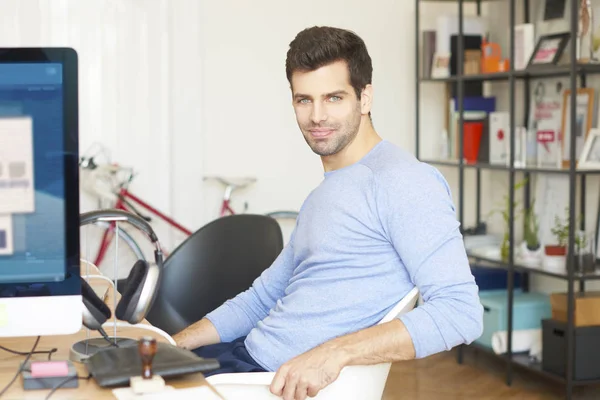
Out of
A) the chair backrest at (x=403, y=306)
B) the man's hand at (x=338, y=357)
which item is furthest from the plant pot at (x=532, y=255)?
the man's hand at (x=338, y=357)

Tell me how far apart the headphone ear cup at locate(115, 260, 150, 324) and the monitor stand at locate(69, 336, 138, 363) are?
0.06m

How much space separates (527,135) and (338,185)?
2.42 meters

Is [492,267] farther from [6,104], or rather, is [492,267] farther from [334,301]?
[6,104]

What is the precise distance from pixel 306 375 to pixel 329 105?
2.22 feet

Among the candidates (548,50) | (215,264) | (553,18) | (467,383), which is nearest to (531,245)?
(467,383)

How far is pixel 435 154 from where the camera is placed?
5180 mm

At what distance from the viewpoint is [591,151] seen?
148 inches

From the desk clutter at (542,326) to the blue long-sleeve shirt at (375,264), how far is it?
1989 millimetres

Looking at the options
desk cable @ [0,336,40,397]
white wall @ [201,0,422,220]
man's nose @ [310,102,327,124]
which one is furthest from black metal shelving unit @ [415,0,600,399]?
desk cable @ [0,336,40,397]

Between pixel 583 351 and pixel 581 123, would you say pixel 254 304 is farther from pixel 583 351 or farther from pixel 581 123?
pixel 581 123

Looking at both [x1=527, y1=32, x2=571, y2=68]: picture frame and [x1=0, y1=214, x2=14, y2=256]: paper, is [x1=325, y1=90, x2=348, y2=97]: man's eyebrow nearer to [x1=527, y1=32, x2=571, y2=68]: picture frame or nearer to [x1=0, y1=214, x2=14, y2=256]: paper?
[x1=0, y1=214, x2=14, y2=256]: paper

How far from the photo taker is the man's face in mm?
2061

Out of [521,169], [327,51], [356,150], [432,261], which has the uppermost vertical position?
[327,51]

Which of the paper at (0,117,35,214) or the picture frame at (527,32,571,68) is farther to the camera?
the picture frame at (527,32,571,68)
